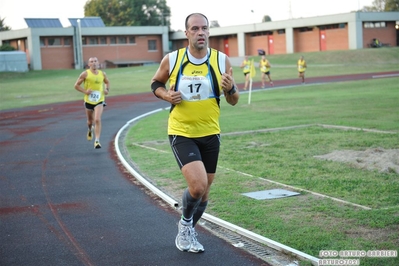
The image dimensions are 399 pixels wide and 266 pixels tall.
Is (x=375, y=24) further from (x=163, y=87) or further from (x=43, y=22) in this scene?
(x=163, y=87)

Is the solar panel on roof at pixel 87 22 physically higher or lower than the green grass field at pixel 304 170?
higher

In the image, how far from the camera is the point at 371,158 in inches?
439

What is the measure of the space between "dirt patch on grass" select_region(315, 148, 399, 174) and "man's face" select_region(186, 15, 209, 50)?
5.08 m

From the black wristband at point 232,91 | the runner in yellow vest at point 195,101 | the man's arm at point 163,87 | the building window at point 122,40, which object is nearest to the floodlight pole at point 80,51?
the building window at point 122,40

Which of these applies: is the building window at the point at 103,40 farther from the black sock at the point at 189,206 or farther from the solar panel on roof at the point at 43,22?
the black sock at the point at 189,206

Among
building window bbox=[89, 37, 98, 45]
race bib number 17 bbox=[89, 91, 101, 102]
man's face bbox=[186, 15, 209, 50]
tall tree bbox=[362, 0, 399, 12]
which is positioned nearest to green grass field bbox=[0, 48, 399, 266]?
race bib number 17 bbox=[89, 91, 101, 102]

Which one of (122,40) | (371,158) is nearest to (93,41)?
(122,40)

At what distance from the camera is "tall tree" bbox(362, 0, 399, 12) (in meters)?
119

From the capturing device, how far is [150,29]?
8638 centimetres

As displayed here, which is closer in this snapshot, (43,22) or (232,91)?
(232,91)

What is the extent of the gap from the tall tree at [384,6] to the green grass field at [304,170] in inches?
3863

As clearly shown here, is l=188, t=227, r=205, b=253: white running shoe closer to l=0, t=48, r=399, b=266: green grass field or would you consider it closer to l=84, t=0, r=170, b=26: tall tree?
l=0, t=48, r=399, b=266: green grass field

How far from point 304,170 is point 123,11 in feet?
363

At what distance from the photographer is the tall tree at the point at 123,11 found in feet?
383
